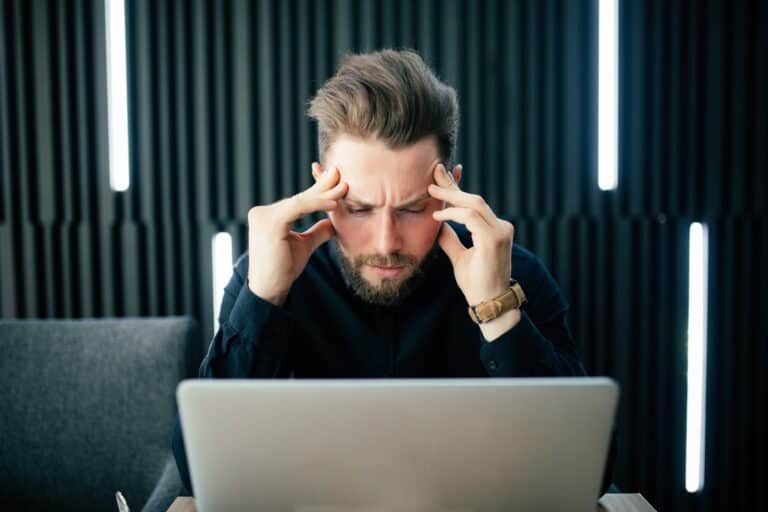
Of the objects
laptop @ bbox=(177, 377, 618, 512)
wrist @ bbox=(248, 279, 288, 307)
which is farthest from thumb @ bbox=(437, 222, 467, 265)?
laptop @ bbox=(177, 377, 618, 512)

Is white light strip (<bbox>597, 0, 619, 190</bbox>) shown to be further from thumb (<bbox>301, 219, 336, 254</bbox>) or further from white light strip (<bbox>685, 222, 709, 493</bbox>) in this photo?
thumb (<bbox>301, 219, 336, 254</bbox>)

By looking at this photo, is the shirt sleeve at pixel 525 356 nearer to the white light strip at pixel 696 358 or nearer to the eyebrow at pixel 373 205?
the eyebrow at pixel 373 205

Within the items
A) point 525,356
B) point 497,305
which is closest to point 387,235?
point 497,305

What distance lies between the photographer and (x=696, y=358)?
222cm

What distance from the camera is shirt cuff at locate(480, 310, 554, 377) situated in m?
1.18

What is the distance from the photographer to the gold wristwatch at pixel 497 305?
3.92 feet

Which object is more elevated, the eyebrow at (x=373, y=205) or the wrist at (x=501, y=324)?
the eyebrow at (x=373, y=205)

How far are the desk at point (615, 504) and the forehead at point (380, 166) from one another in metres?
0.68

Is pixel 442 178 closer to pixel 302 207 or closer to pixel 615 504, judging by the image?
pixel 302 207

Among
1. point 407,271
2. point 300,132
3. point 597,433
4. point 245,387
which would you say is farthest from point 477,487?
point 300,132

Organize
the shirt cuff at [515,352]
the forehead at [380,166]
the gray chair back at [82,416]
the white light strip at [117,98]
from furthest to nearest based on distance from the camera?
the white light strip at [117,98] → the gray chair back at [82,416] → the forehead at [380,166] → the shirt cuff at [515,352]

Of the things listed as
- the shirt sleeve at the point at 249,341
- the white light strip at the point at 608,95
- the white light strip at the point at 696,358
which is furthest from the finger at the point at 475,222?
the white light strip at the point at 696,358

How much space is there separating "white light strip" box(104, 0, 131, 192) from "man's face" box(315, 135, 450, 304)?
1.08 metres

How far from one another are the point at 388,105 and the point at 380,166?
16 cm
